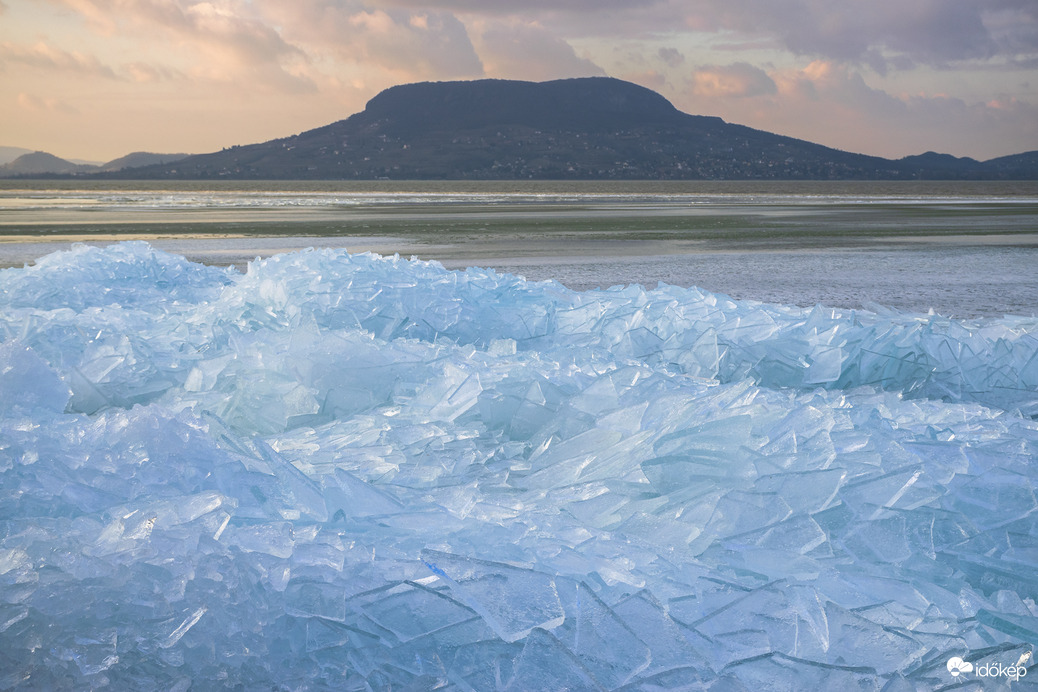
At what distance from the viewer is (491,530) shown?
2.45 m

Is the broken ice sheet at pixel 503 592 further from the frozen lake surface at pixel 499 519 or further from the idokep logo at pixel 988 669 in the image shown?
the idokep logo at pixel 988 669

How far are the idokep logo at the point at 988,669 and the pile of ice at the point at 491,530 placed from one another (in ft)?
0.07

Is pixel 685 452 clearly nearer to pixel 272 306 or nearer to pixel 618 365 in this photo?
pixel 618 365

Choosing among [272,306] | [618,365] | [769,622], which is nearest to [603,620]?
[769,622]

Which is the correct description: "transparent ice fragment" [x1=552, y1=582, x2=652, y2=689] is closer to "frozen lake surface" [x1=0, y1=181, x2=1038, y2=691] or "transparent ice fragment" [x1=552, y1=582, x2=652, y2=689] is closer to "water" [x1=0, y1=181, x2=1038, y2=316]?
"frozen lake surface" [x1=0, y1=181, x2=1038, y2=691]

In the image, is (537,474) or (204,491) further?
(537,474)

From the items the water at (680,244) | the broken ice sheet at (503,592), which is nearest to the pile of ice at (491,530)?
the broken ice sheet at (503,592)

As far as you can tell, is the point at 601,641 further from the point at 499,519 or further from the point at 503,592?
the point at 499,519

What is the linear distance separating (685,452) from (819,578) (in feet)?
2.14

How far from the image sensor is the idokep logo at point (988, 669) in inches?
81.6

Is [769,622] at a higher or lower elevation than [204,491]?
lower

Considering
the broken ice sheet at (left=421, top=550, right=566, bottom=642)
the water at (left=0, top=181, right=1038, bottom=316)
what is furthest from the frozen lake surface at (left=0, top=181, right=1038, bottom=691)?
the water at (left=0, top=181, right=1038, bottom=316)

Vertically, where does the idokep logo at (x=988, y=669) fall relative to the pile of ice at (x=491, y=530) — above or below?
below

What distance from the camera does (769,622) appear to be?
2145 millimetres
